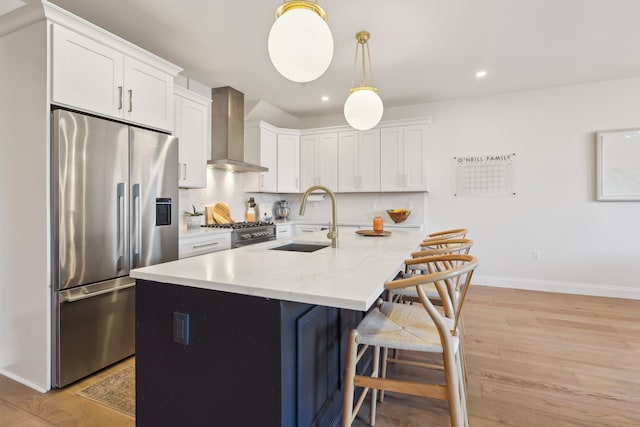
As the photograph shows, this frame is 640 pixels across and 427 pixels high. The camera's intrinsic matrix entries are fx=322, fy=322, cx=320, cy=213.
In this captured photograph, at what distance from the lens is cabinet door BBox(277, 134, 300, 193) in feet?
16.6

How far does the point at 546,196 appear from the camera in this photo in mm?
4258

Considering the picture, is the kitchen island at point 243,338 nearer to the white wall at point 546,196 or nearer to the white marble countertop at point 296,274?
the white marble countertop at point 296,274

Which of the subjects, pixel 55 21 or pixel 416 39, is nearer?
pixel 55 21

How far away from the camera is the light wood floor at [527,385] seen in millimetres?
1767

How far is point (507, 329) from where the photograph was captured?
2982 millimetres

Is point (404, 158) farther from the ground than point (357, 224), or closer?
farther from the ground

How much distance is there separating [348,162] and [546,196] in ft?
8.86

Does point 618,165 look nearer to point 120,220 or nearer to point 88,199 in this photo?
point 120,220

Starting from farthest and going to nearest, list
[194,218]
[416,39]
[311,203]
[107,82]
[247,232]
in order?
[311,203], [247,232], [194,218], [416,39], [107,82]

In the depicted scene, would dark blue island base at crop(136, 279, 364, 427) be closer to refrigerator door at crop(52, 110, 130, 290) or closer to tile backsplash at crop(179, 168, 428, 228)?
refrigerator door at crop(52, 110, 130, 290)

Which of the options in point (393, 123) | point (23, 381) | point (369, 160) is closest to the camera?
point (23, 381)

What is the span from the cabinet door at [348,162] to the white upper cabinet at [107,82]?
8.77ft

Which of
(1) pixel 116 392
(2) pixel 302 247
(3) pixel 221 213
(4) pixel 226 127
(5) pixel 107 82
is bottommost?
(1) pixel 116 392

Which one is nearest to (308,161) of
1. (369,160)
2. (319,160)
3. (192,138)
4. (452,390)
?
(319,160)
